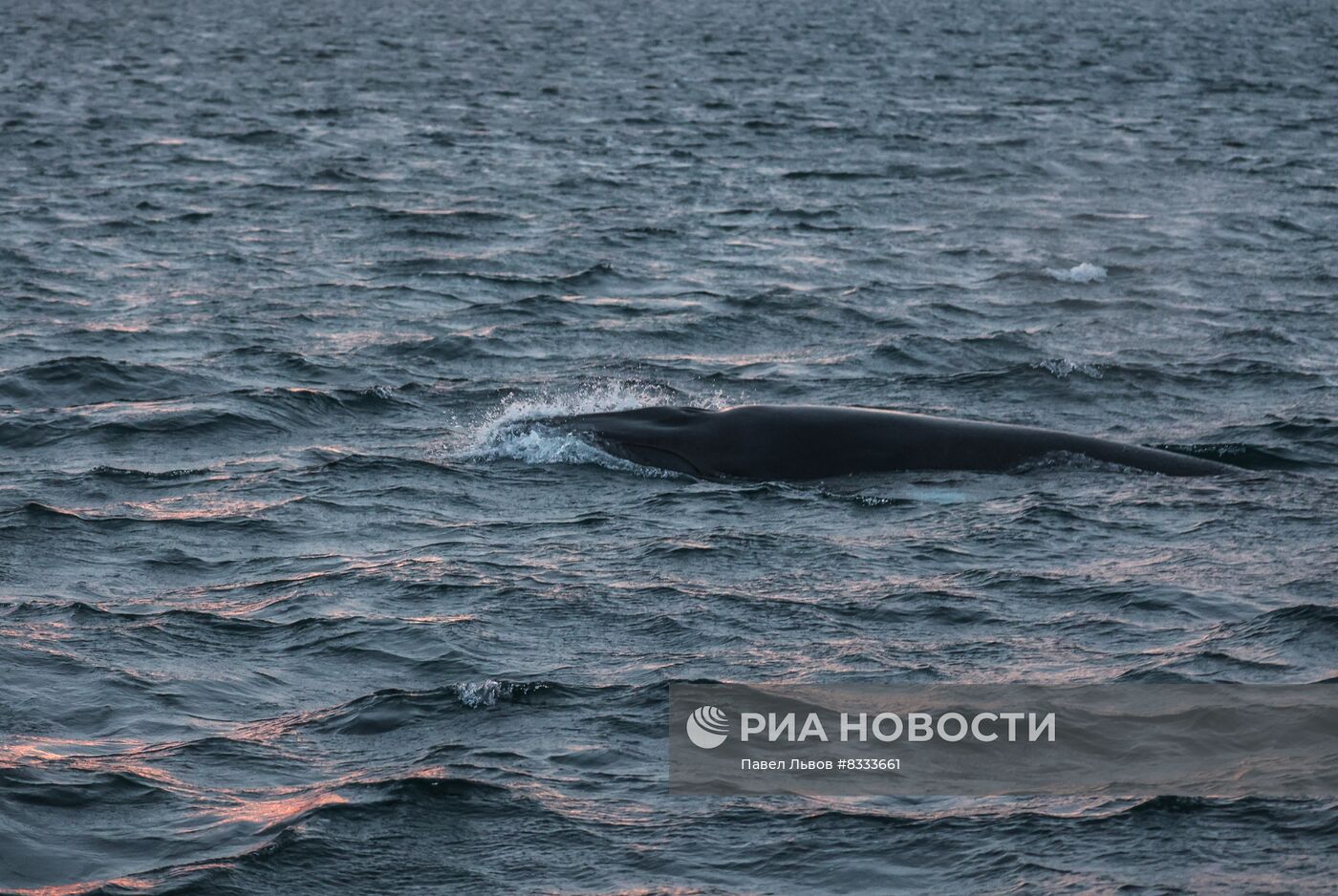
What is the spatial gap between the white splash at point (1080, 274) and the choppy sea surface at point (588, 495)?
7 cm

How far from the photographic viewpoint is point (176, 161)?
3762cm

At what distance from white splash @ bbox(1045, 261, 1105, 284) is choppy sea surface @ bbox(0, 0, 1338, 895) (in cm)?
7

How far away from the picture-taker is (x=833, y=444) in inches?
634

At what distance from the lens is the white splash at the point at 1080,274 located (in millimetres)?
27312

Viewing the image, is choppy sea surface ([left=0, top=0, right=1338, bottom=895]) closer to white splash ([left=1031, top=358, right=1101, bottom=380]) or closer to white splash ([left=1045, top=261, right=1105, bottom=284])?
white splash ([left=1045, top=261, right=1105, bottom=284])

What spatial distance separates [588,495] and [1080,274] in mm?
13903

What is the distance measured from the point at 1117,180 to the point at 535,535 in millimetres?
25768

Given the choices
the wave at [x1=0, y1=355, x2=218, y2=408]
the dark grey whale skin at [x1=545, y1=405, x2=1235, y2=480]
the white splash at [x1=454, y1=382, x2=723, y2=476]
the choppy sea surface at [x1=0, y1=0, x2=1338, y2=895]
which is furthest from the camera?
the wave at [x1=0, y1=355, x2=218, y2=408]

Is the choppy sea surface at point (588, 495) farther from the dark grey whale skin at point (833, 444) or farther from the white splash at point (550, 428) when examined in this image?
the dark grey whale skin at point (833, 444)

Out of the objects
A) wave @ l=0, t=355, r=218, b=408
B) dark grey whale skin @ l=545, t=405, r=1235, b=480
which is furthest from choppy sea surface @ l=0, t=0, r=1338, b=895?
dark grey whale skin @ l=545, t=405, r=1235, b=480

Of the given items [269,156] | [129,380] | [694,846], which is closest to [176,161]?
[269,156]

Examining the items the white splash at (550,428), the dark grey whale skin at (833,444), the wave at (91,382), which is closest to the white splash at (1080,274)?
the white splash at (550,428)

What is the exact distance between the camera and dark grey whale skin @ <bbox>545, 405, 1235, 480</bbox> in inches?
631

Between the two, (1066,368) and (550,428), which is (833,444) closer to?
(550,428)
